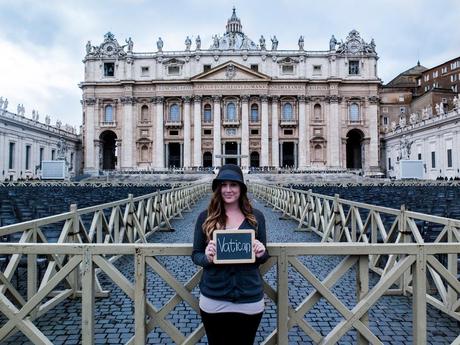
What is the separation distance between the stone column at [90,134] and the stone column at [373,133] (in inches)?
1819

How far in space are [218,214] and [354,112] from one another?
66.6 m

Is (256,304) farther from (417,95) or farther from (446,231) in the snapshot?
(417,95)

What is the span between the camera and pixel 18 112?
48.2 metres

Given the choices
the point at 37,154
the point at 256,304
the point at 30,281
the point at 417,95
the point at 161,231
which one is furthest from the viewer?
the point at 417,95

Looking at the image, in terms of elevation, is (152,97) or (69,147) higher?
(152,97)

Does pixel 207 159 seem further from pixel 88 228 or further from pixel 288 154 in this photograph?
pixel 88 228

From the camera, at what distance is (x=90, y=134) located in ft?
210

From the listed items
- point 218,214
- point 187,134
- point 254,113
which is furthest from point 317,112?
point 218,214

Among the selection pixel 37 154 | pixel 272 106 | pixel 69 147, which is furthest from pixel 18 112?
pixel 272 106

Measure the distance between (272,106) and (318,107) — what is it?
8.07m

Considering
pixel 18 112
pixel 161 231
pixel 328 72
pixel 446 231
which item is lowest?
pixel 161 231

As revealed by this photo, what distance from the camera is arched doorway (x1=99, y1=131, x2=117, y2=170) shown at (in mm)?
67562

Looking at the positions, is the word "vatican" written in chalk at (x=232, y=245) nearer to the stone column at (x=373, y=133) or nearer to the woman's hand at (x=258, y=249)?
the woman's hand at (x=258, y=249)

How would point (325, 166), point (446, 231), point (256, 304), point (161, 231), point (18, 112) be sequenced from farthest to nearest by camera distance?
point (325, 166) < point (18, 112) < point (161, 231) < point (446, 231) < point (256, 304)
